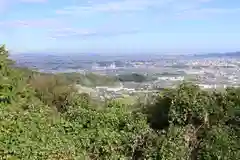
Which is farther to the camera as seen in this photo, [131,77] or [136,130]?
[131,77]

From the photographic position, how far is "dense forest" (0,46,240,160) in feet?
25.1

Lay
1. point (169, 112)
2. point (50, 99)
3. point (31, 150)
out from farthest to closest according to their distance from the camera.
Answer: point (50, 99)
point (169, 112)
point (31, 150)

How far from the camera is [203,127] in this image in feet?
27.5

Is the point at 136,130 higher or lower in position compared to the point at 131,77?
higher

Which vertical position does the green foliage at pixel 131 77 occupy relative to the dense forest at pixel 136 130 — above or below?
below

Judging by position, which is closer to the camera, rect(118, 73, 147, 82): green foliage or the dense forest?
the dense forest

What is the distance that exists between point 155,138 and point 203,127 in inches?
38.5

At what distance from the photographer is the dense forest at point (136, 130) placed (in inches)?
301

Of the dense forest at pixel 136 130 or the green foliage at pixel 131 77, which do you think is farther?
the green foliage at pixel 131 77

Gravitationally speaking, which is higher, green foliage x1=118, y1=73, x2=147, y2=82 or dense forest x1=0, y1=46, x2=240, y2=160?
dense forest x1=0, y1=46, x2=240, y2=160

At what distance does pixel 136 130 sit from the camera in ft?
27.5

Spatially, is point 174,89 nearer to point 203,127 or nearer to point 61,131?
point 203,127

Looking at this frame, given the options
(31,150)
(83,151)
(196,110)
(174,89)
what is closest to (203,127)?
(196,110)

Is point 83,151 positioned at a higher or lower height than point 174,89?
lower
